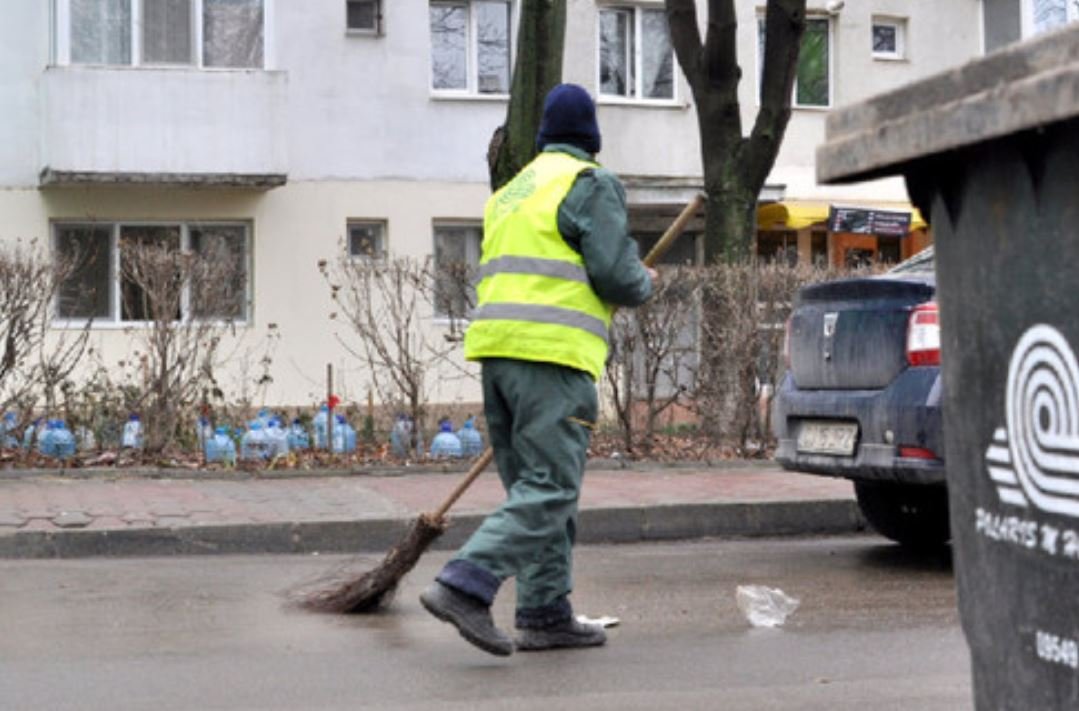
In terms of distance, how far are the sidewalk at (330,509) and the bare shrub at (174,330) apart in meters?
0.64

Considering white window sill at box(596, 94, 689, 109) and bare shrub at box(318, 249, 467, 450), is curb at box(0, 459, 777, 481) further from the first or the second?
white window sill at box(596, 94, 689, 109)

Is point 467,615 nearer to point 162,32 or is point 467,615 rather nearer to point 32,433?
point 32,433

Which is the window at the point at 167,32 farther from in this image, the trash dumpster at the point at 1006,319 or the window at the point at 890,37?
the trash dumpster at the point at 1006,319

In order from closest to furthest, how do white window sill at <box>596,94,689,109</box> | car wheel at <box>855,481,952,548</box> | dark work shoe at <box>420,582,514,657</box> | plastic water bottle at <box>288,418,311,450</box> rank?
dark work shoe at <box>420,582,514,657</box> → car wheel at <box>855,481,952,548</box> → plastic water bottle at <box>288,418,311,450</box> → white window sill at <box>596,94,689,109</box>

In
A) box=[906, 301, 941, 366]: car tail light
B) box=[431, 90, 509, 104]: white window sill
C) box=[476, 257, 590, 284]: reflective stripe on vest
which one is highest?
box=[431, 90, 509, 104]: white window sill

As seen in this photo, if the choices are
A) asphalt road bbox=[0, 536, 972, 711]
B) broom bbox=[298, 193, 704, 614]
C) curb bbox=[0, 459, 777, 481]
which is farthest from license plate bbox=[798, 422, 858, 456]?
curb bbox=[0, 459, 777, 481]

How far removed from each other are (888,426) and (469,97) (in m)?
15.3

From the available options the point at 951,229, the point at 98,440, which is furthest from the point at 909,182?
the point at 98,440

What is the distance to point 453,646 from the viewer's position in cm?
675

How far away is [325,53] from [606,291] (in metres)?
16.8

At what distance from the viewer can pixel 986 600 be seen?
3143 mm

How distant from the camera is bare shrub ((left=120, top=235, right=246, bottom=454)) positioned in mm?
12297

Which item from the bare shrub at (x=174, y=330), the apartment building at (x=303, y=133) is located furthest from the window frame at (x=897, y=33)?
the bare shrub at (x=174, y=330)

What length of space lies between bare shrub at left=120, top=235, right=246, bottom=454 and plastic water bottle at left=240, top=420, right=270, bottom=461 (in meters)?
0.41
